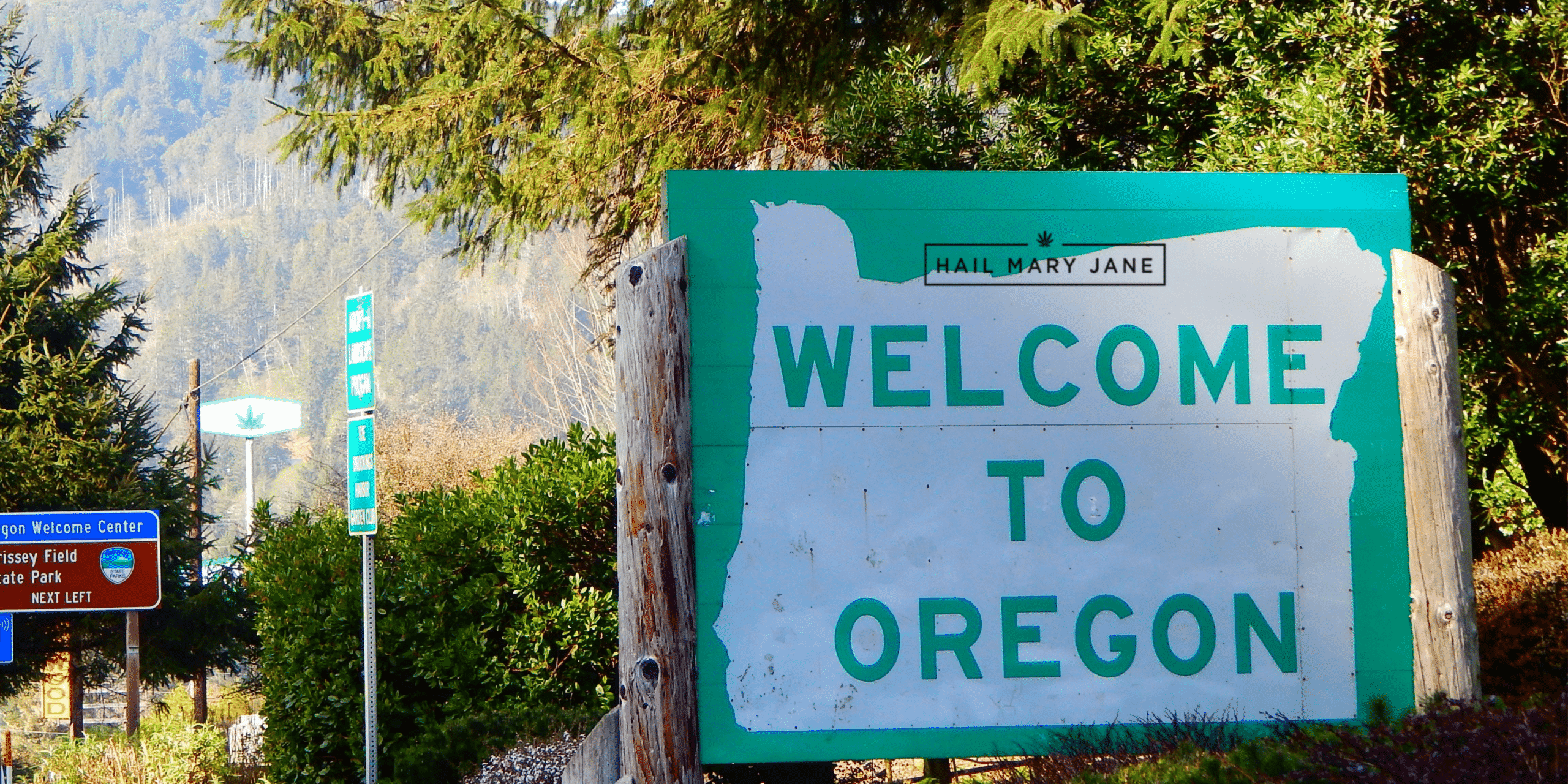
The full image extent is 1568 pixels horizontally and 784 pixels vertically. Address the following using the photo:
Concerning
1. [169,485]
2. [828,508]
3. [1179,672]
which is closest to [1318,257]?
[1179,672]

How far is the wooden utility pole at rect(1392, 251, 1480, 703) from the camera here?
4.40 meters

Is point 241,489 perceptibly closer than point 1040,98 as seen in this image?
No

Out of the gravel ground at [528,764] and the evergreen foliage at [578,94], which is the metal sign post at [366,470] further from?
the evergreen foliage at [578,94]

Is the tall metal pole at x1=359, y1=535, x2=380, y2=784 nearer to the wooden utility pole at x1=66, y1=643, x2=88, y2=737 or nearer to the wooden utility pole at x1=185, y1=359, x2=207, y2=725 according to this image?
the wooden utility pole at x1=185, y1=359, x2=207, y2=725

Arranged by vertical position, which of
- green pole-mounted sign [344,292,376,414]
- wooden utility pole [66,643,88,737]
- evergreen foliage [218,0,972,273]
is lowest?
wooden utility pole [66,643,88,737]

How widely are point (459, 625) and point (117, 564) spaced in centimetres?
613

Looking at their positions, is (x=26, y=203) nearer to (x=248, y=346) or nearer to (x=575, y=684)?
(x=575, y=684)

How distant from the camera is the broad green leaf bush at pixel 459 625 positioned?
712 cm

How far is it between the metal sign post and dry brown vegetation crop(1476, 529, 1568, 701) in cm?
613

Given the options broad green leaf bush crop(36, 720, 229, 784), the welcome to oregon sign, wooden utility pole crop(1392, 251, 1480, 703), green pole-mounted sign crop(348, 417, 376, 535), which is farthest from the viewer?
broad green leaf bush crop(36, 720, 229, 784)

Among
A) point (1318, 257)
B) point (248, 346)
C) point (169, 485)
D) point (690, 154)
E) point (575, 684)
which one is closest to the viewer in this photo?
point (1318, 257)

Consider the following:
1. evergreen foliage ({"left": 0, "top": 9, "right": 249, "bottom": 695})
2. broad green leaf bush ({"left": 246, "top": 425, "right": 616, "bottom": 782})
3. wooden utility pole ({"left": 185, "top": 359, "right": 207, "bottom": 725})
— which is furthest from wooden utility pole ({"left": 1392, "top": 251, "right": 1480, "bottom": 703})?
wooden utility pole ({"left": 185, "top": 359, "right": 207, "bottom": 725})

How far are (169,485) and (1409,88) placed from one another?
61.4ft

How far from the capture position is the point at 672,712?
417 cm
